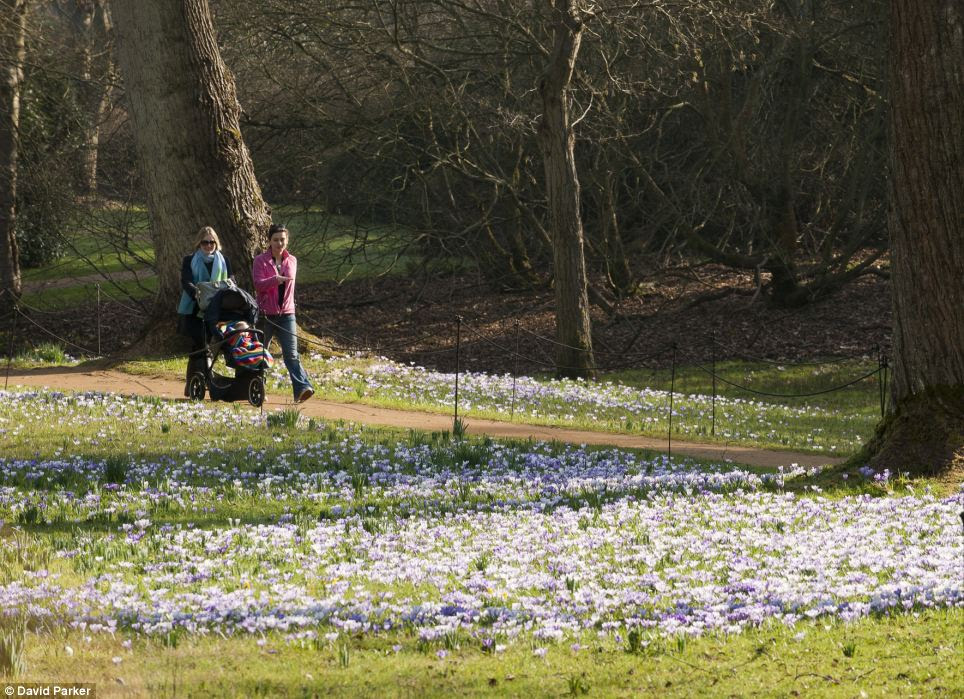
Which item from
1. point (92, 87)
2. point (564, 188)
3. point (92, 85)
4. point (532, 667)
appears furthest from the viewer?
point (92, 87)

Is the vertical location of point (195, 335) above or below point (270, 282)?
below

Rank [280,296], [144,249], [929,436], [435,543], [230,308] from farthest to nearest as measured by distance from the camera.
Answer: [144,249]
[280,296]
[230,308]
[929,436]
[435,543]

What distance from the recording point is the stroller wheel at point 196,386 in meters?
15.4

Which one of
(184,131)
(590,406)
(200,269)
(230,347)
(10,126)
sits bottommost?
(590,406)

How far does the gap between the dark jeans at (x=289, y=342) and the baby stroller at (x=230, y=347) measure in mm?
214

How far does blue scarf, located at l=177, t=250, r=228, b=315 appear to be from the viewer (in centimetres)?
1479

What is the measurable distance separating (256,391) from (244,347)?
76cm

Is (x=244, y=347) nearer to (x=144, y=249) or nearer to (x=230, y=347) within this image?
(x=230, y=347)

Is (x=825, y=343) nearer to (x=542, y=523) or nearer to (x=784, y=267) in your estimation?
(x=784, y=267)

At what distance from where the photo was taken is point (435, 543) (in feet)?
27.8

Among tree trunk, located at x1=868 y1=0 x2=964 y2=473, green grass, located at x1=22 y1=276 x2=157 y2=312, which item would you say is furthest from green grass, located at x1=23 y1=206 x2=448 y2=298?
tree trunk, located at x1=868 y1=0 x2=964 y2=473

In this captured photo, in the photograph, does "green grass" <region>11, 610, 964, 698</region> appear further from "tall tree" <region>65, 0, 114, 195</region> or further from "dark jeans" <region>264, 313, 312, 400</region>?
"tall tree" <region>65, 0, 114, 195</region>

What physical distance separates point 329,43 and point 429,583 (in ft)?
60.3

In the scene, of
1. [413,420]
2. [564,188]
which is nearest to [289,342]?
[413,420]
